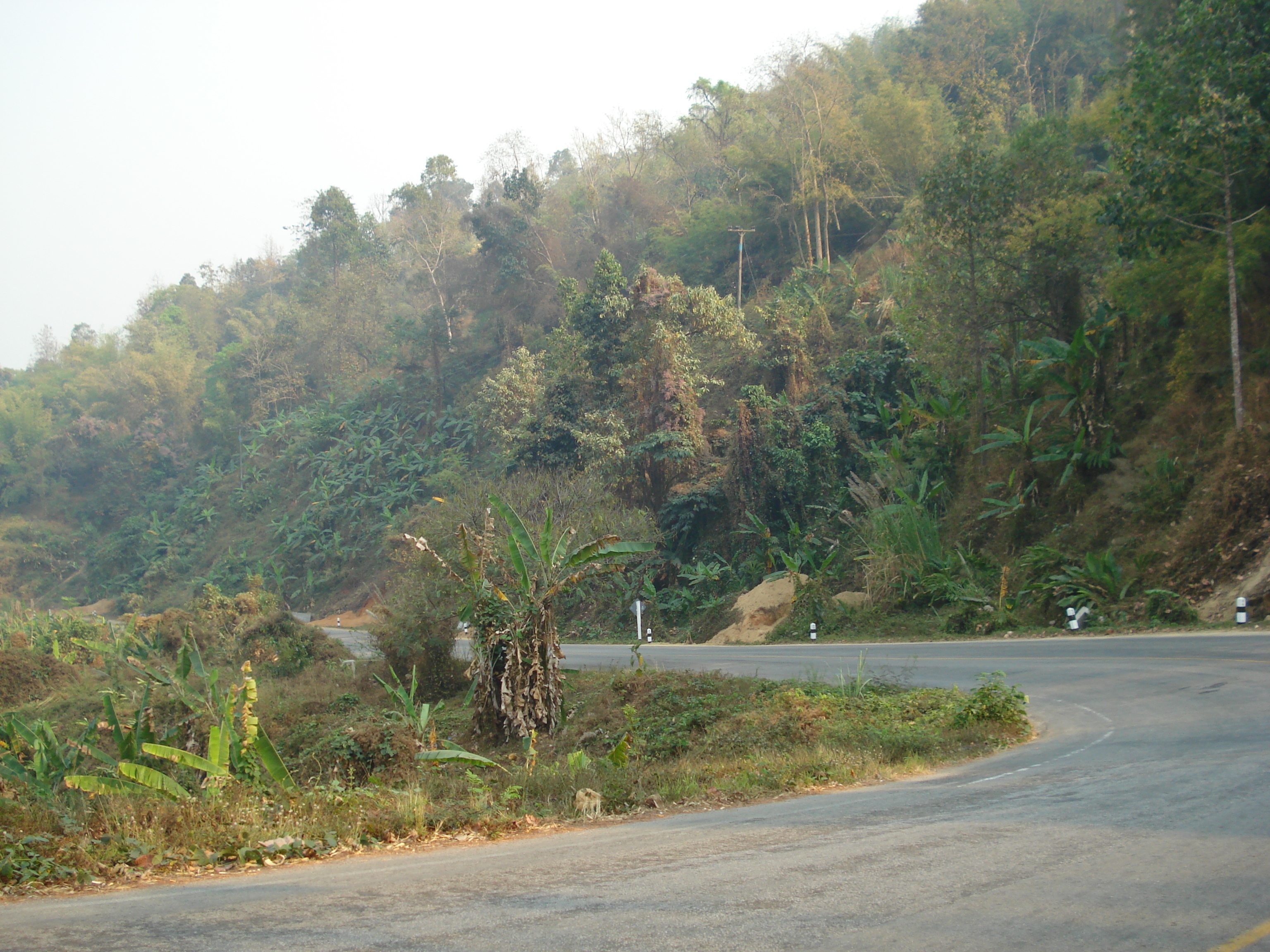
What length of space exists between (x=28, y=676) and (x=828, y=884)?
2871 centimetres

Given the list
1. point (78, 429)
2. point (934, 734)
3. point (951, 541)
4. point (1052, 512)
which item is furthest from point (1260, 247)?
point (78, 429)

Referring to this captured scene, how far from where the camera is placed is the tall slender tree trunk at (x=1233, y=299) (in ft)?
64.5

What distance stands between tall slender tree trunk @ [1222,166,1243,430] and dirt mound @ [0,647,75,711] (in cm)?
3146

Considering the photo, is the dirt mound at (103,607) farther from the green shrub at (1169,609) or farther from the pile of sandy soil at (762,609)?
the green shrub at (1169,609)

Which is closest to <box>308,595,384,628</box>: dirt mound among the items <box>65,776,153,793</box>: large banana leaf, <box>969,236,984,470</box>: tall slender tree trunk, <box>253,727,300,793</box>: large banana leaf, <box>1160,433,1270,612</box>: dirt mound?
<box>969,236,984,470</box>: tall slender tree trunk

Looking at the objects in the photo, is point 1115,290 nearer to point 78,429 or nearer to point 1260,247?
point 1260,247

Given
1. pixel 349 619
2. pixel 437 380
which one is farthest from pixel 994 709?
pixel 437 380

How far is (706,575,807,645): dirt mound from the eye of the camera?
2783cm

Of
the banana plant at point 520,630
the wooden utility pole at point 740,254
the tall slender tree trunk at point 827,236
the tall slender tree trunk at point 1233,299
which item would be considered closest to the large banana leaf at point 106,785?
the banana plant at point 520,630

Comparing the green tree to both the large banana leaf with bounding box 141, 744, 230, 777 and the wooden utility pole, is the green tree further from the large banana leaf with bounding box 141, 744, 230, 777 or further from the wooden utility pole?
the wooden utility pole

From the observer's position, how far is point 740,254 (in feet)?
163

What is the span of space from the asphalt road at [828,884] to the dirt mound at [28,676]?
2470cm

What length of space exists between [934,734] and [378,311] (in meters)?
70.5

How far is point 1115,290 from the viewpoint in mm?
23547
